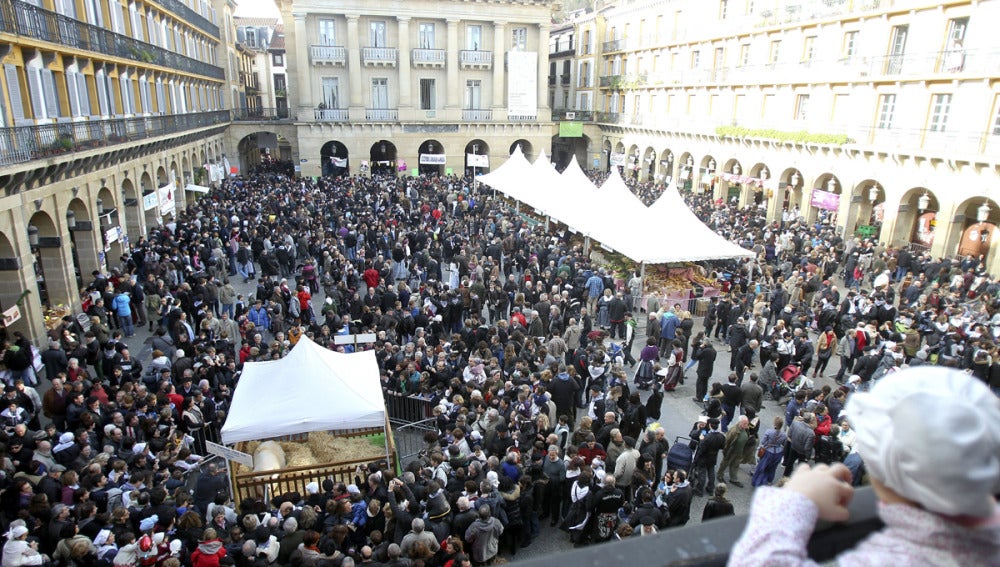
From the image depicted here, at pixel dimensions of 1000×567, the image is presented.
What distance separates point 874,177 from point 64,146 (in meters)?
27.6

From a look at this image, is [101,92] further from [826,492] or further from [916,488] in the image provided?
[916,488]

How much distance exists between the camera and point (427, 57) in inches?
1624

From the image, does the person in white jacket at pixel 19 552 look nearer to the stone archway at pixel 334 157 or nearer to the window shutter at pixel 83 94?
the window shutter at pixel 83 94

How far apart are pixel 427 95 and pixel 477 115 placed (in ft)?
12.3

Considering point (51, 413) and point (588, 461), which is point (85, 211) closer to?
point (51, 413)

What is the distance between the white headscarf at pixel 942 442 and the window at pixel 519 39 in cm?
4489

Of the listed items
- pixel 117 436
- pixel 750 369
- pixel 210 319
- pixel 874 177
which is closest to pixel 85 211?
pixel 210 319

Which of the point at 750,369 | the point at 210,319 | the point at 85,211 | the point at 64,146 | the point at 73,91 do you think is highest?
the point at 73,91

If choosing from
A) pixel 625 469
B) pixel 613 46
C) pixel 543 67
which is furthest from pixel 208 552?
pixel 613 46

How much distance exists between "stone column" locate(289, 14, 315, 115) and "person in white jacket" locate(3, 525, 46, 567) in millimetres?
36514

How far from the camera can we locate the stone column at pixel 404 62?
131ft

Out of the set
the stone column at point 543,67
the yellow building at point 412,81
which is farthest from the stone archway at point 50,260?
the stone column at point 543,67

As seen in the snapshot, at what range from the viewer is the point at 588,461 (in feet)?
26.6

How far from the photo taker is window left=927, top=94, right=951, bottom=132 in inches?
862
